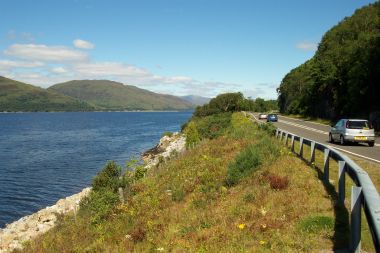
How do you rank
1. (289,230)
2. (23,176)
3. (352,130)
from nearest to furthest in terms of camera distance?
(289,230) → (352,130) → (23,176)

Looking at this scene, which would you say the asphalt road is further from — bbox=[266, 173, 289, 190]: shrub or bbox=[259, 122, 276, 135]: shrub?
bbox=[266, 173, 289, 190]: shrub

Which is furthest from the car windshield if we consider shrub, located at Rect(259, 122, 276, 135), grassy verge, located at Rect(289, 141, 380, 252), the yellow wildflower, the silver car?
the yellow wildflower

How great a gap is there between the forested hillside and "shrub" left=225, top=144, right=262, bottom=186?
29.3 m

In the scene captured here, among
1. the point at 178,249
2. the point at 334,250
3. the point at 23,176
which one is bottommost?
the point at 23,176

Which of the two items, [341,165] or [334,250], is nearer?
[334,250]

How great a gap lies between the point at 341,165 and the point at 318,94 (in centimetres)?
6242

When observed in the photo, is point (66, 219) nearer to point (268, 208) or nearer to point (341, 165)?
point (268, 208)

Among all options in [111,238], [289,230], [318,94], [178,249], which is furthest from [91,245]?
[318,94]

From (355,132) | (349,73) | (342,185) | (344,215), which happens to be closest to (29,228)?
(342,185)

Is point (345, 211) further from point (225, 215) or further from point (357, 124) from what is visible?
point (357, 124)

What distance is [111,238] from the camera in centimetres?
1061

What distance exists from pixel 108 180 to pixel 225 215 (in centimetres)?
1319

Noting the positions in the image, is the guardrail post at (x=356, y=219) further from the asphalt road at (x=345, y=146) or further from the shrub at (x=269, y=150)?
the asphalt road at (x=345, y=146)

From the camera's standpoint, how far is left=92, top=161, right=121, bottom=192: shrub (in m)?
21.2
